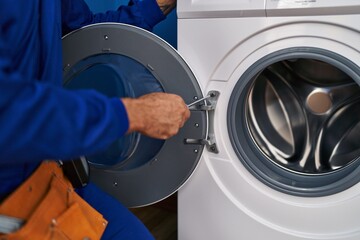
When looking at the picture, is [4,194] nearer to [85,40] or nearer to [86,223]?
[86,223]

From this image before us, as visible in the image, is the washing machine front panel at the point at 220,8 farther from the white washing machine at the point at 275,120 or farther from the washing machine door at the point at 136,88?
the washing machine door at the point at 136,88

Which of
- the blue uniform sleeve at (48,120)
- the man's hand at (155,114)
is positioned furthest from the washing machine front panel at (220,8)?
the blue uniform sleeve at (48,120)

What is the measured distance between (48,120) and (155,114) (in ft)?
0.70

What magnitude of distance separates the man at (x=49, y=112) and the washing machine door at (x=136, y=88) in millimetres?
128

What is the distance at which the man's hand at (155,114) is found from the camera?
1.88ft

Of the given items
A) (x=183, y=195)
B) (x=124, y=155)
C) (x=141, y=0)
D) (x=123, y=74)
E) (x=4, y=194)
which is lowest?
(x=183, y=195)

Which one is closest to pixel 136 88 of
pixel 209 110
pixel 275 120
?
pixel 209 110

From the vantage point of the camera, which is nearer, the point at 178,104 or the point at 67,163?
the point at 178,104

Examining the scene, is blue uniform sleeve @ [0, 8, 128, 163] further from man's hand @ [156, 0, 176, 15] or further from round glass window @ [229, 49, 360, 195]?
man's hand @ [156, 0, 176, 15]

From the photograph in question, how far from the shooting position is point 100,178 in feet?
3.36

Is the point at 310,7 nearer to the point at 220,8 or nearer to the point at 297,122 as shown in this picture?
the point at 220,8

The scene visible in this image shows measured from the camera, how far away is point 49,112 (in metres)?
0.46

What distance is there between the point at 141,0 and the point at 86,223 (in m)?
0.67

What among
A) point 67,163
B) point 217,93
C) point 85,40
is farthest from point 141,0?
point 67,163
